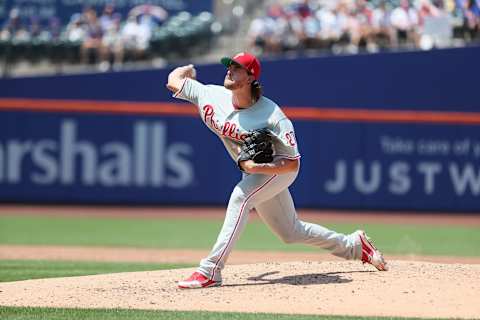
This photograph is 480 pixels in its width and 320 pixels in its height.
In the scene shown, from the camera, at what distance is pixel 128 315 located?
571cm

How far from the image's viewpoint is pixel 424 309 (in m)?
5.92

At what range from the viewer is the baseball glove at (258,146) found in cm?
610

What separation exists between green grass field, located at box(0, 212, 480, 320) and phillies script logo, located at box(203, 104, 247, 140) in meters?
2.60

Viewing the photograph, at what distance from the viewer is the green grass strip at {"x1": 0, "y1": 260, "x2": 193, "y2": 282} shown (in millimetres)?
8109

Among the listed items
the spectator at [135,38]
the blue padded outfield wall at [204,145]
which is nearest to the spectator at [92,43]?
the spectator at [135,38]

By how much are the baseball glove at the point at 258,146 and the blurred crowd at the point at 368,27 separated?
10.3 metres

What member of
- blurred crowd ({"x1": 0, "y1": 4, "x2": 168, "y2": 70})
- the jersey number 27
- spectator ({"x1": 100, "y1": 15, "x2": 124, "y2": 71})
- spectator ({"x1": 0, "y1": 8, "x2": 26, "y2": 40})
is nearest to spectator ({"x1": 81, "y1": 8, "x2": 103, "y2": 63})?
blurred crowd ({"x1": 0, "y1": 4, "x2": 168, "y2": 70})

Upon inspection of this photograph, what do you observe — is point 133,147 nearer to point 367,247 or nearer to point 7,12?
point 7,12

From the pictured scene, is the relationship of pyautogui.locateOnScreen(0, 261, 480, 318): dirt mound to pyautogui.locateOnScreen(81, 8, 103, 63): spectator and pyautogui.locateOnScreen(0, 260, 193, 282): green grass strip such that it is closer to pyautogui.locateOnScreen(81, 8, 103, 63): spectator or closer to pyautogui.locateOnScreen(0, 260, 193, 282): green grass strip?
pyautogui.locateOnScreen(0, 260, 193, 282): green grass strip

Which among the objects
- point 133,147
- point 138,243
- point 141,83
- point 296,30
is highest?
point 296,30

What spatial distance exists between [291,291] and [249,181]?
859mm

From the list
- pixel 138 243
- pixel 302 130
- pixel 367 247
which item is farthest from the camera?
pixel 302 130

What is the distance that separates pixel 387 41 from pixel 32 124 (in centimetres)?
666

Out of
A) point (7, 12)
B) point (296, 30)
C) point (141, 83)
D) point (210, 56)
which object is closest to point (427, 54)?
point (296, 30)
